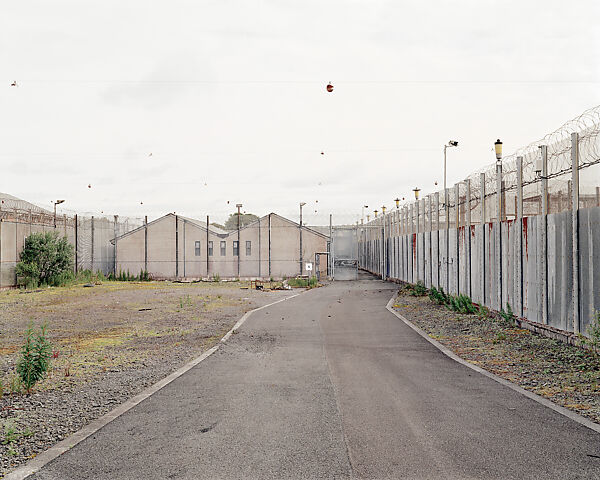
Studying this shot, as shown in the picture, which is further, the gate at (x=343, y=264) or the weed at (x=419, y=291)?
the gate at (x=343, y=264)

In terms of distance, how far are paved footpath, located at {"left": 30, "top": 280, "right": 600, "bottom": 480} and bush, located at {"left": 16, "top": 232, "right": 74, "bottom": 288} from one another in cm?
2394

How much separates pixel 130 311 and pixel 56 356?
9037mm

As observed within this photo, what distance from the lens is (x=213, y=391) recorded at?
7512mm

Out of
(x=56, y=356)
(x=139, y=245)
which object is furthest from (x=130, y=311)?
(x=139, y=245)

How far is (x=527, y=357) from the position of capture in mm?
9648

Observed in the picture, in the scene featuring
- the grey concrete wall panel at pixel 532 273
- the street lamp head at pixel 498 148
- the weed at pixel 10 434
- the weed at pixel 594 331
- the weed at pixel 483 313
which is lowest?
the weed at pixel 10 434

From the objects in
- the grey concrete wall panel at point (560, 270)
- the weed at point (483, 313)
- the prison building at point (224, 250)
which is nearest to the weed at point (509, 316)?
the weed at point (483, 313)

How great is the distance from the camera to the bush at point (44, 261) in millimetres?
29609

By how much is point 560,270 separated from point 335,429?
273 inches

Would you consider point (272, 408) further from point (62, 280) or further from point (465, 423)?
point (62, 280)

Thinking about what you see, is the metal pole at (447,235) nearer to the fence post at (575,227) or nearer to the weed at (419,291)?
the weed at (419,291)

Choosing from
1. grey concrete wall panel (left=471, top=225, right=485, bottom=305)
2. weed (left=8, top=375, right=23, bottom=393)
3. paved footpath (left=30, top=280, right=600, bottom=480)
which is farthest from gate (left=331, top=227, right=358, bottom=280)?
weed (left=8, top=375, right=23, bottom=393)

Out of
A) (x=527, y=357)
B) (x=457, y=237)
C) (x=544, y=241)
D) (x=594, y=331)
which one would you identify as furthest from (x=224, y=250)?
(x=594, y=331)

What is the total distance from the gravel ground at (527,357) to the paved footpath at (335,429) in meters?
0.58
